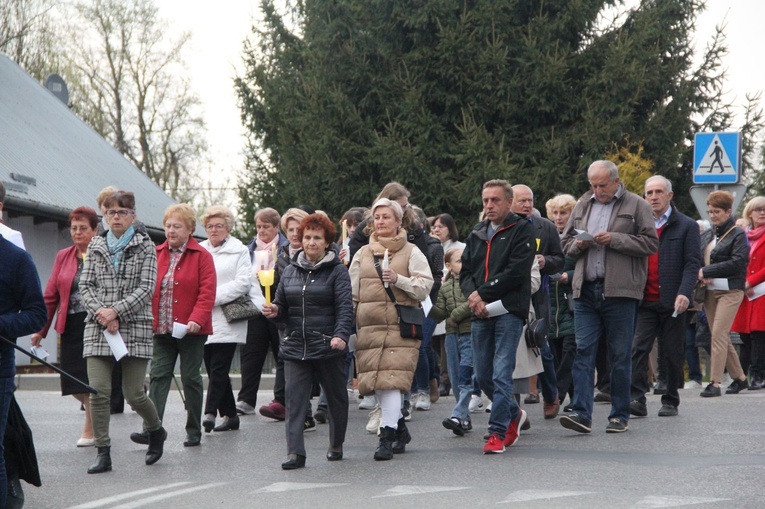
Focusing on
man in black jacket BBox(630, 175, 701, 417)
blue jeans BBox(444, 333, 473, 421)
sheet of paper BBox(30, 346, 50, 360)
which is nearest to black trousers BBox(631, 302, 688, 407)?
man in black jacket BBox(630, 175, 701, 417)

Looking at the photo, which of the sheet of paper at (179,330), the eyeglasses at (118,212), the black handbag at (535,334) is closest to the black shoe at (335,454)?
the sheet of paper at (179,330)

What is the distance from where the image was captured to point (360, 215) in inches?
468

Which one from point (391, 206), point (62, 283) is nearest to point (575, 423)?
point (391, 206)

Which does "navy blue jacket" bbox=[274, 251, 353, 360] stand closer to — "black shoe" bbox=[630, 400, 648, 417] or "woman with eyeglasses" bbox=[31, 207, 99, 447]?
"woman with eyeglasses" bbox=[31, 207, 99, 447]

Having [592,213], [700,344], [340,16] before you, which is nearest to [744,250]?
[700,344]

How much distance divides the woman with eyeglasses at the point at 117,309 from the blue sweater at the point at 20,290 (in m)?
2.03

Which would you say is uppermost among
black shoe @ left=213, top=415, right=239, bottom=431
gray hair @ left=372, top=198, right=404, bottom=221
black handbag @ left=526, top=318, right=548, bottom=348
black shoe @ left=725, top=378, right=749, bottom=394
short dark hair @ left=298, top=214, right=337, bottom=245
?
gray hair @ left=372, top=198, right=404, bottom=221

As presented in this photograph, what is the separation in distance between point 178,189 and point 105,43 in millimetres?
6465

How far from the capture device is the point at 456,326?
11461 millimetres

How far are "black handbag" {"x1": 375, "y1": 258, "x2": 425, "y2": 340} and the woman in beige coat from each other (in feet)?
0.11

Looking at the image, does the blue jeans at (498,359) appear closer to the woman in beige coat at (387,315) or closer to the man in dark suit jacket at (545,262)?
the woman in beige coat at (387,315)

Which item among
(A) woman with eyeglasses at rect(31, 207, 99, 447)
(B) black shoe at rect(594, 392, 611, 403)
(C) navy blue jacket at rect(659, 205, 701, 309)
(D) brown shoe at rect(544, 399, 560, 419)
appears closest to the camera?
(A) woman with eyeglasses at rect(31, 207, 99, 447)

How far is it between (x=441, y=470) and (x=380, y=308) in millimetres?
1408

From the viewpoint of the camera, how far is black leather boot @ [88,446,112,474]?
28.0 feet
